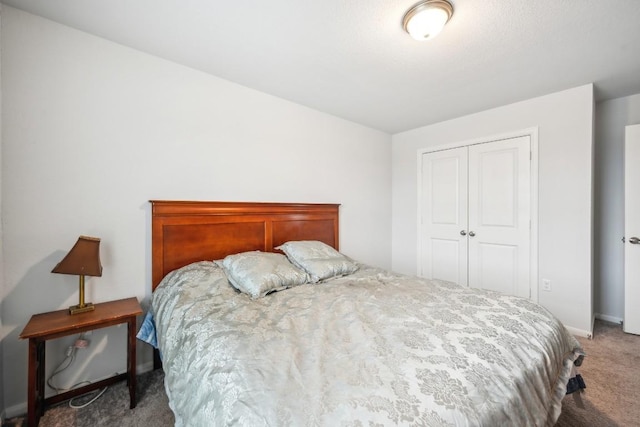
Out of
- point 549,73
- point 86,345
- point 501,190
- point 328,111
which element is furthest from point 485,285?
point 86,345

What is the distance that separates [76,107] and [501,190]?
3.80 m

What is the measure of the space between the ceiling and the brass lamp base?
173cm

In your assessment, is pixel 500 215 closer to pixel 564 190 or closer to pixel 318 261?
pixel 564 190

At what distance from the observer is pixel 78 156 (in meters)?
1.71

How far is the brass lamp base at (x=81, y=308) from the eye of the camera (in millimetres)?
1564

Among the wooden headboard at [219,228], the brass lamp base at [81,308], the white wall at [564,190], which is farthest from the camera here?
the white wall at [564,190]

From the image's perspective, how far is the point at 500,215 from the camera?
298cm

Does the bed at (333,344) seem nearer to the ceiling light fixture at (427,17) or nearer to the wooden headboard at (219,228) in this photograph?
the wooden headboard at (219,228)

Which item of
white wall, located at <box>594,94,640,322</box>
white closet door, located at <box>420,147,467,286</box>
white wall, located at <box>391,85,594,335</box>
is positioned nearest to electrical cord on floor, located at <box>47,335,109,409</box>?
white closet door, located at <box>420,147,467,286</box>

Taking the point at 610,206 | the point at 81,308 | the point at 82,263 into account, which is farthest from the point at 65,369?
the point at 610,206

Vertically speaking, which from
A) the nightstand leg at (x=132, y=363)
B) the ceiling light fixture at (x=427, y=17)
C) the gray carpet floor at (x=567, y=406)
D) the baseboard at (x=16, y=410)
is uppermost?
the ceiling light fixture at (x=427, y=17)

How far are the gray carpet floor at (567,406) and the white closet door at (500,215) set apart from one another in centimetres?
92

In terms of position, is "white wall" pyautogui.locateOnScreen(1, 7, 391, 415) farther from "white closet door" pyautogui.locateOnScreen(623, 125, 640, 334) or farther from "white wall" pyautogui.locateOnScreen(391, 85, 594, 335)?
"white closet door" pyautogui.locateOnScreen(623, 125, 640, 334)

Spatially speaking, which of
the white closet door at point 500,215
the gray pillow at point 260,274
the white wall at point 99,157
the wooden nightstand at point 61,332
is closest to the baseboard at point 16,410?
the white wall at point 99,157
